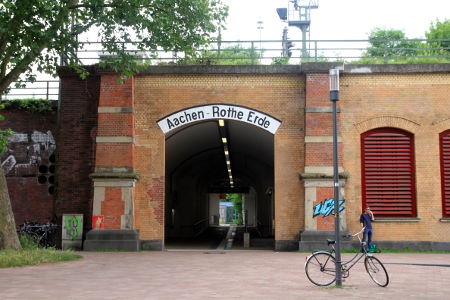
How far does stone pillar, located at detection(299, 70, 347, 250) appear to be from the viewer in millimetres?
18234

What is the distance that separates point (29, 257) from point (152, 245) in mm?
5564

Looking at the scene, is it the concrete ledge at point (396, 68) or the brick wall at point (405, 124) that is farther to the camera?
the concrete ledge at point (396, 68)

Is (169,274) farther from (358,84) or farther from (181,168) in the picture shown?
(181,168)

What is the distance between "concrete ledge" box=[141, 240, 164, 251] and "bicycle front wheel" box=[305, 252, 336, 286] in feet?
30.5

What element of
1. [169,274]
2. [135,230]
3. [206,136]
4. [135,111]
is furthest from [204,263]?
[206,136]

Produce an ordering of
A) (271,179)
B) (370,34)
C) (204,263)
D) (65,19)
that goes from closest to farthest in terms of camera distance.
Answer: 1. (204,263)
2. (65,19)
3. (271,179)
4. (370,34)

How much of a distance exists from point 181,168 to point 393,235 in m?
15.7

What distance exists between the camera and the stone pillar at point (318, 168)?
59.8 ft

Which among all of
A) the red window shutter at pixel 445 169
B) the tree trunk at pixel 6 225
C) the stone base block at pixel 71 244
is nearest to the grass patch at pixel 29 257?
the tree trunk at pixel 6 225

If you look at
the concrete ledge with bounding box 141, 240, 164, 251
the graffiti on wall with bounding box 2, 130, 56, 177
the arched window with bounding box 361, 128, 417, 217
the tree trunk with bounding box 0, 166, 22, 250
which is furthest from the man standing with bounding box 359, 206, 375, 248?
the graffiti on wall with bounding box 2, 130, 56, 177

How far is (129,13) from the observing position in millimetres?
16641

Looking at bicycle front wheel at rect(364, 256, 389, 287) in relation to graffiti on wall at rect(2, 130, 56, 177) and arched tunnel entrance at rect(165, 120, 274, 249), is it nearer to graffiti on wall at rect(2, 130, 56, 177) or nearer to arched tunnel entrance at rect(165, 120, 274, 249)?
arched tunnel entrance at rect(165, 120, 274, 249)

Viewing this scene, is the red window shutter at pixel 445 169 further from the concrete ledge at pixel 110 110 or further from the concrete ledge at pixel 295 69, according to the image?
the concrete ledge at pixel 110 110

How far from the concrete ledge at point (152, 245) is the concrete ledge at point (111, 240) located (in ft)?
1.52
